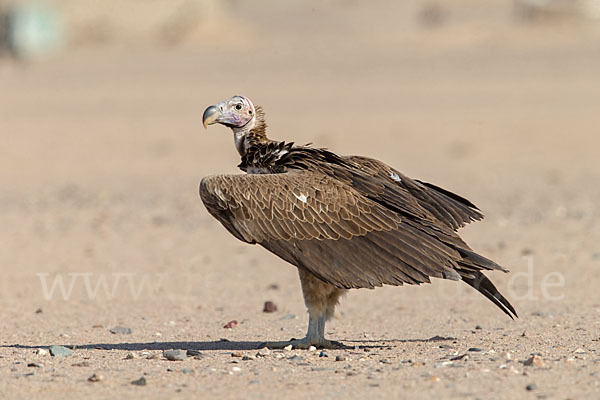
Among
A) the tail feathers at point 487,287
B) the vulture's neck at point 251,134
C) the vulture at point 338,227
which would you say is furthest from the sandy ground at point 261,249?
the vulture's neck at point 251,134

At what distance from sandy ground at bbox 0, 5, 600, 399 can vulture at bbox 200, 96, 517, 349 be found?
51 centimetres

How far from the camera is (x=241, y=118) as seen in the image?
26.7 feet

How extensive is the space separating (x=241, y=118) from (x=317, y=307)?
1.65 metres

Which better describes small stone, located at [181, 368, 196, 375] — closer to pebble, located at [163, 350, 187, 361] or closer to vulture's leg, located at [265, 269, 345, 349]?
pebble, located at [163, 350, 187, 361]

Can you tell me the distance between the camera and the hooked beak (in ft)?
26.2

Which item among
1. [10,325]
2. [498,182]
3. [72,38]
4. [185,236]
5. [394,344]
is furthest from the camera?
[72,38]

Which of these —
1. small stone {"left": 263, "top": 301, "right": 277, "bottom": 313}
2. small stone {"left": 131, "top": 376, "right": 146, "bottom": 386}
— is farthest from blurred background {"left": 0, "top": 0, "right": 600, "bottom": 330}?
small stone {"left": 131, "top": 376, "right": 146, "bottom": 386}

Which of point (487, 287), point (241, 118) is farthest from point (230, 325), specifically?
point (487, 287)

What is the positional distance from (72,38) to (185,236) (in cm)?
2507

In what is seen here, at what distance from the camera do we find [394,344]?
25.2 ft

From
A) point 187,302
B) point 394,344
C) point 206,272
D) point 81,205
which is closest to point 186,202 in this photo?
point 81,205

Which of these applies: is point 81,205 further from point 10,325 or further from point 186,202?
point 10,325

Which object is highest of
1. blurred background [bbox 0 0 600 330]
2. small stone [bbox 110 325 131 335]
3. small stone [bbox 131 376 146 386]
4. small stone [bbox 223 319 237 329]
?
blurred background [bbox 0 0 600 330]

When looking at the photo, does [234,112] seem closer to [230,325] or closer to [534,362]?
[230,325]
